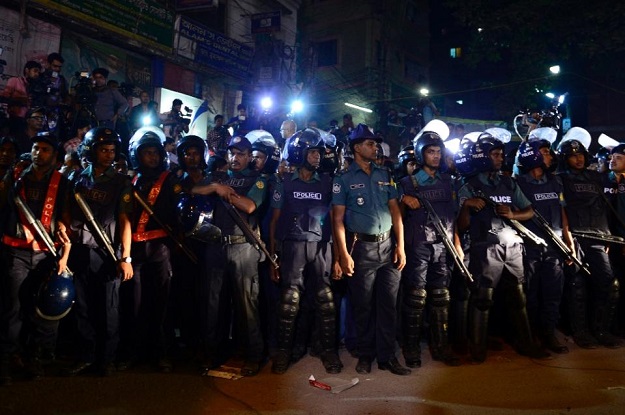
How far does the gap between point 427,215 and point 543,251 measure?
5.76 feet

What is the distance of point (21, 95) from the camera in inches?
386

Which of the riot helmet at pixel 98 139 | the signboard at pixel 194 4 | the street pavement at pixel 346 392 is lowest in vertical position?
the street pavement at pixel 346 392

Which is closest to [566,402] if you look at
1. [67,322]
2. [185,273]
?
[185,273]

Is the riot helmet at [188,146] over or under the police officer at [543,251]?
over

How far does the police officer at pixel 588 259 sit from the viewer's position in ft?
20.1

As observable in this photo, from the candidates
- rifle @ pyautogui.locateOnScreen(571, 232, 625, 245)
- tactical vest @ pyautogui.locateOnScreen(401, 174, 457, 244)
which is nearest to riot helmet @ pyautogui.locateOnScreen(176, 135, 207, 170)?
tactical vest @ pyautogui.locateOnScreen(401, 174, 457, 244)

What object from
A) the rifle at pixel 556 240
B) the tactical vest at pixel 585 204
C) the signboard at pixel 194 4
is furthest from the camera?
the signboard at pixel 194 4

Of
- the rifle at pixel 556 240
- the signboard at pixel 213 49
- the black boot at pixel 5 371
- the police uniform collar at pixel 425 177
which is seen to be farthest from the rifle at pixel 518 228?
the signboard at pixel 213 49

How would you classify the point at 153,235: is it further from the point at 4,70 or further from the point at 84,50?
the point at 84,50

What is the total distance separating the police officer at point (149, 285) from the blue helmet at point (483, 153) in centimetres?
365

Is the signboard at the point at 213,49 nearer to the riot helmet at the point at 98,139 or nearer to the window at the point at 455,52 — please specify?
the riot helmet at the point at 98,139

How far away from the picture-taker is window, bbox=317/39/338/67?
1110 inches

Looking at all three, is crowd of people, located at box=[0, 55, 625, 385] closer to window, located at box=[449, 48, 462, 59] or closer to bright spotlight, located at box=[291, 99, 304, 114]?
bright spotlight, located at box=[291, 99, 304, 114]

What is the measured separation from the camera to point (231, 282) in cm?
524
